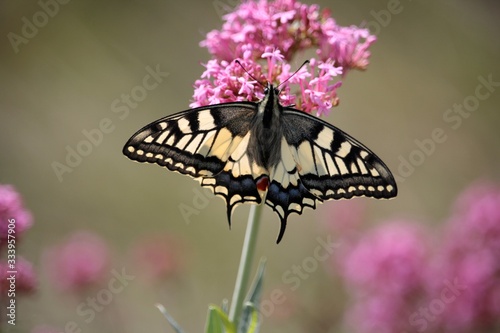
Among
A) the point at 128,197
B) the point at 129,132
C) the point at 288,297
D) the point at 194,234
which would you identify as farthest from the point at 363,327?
the point at 129,132

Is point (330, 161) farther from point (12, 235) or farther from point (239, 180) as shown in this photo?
point (12, 235)

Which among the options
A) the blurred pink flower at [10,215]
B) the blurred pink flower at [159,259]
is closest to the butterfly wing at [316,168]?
the blurred pink flower at [10,215]

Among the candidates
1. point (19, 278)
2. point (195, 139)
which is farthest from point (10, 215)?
point (195, 139)

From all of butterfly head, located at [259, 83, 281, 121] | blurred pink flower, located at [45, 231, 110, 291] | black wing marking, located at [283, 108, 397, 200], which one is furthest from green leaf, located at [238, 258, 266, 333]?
blurred pink flower, located at [45, 231, 110, 291]

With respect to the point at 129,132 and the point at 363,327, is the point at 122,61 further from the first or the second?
the point at 363,327

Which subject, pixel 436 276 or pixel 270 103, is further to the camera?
pixel 436 276

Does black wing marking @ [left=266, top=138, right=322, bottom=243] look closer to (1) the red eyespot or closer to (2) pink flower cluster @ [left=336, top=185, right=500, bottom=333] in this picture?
(1) the red eyespot
